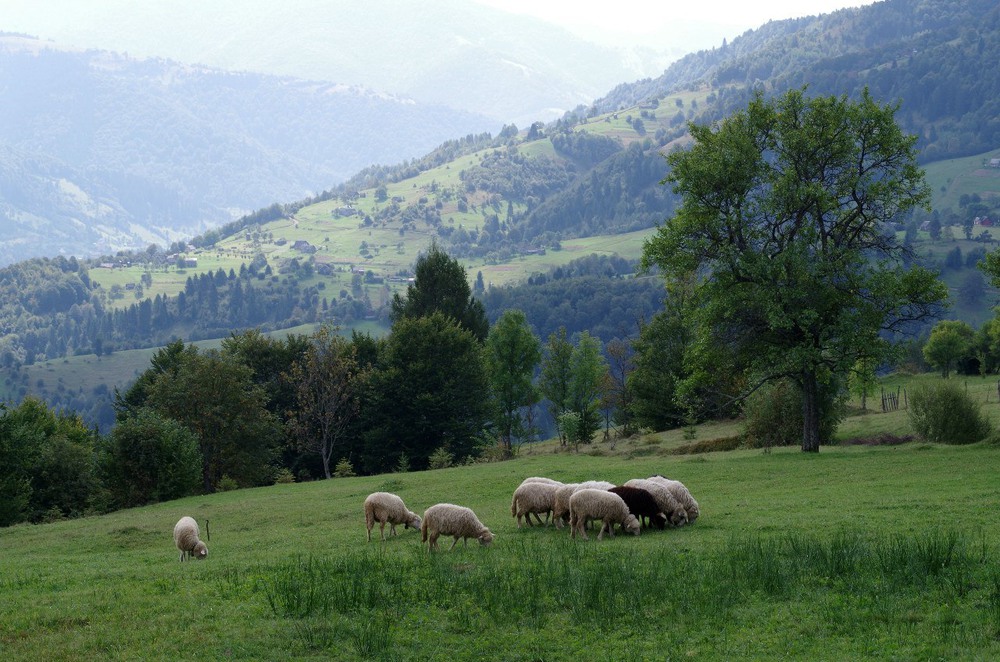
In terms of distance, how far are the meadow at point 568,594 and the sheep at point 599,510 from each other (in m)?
0.67

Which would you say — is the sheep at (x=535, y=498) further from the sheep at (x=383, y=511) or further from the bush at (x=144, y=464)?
the bush at (x=144, y=464)

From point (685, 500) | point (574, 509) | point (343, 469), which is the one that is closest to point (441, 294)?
point (343, 469)

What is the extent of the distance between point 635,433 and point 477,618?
63.4 m

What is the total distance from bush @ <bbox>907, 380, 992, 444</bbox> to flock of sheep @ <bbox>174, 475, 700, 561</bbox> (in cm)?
2270

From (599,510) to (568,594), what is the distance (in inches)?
247

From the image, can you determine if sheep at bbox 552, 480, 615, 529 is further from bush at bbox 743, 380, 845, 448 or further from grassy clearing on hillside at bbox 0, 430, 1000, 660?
bush at bbox 743, 380, 845, 448

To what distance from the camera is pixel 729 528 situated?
23719 millimetres

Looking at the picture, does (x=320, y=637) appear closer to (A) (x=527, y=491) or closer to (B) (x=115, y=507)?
(A) (x=527, y=491)

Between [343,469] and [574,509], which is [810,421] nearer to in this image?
[574,509]

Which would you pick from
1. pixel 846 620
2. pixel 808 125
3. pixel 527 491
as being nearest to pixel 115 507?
pixel 527 491

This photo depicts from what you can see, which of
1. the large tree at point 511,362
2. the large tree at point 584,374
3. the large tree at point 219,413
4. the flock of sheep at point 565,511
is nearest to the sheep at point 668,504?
the flock of sheep at point 565,511

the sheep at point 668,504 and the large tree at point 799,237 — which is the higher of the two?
the large tree at point 799,237

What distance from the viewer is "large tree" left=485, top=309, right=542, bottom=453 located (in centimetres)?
8688

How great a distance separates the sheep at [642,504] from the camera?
24.3 meters
